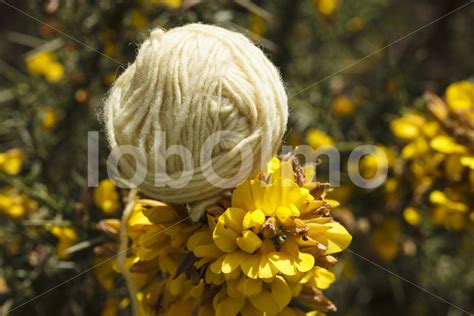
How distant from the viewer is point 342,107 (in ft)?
7.55

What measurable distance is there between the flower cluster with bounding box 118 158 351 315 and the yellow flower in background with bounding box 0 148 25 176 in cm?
73

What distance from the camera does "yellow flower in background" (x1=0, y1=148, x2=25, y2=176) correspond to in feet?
5.92

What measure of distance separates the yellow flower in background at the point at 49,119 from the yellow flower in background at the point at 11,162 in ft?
0.81

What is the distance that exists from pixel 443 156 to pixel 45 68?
150cm

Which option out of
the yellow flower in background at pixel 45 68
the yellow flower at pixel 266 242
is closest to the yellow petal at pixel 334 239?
the yellow flower at pixel 266 242

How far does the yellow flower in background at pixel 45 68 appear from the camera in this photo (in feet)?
7.61

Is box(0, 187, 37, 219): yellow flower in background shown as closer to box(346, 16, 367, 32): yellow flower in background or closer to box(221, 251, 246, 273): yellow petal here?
box(221, 251, 246, 273): yellow petal

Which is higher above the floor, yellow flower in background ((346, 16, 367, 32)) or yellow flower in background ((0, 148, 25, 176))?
yellow flower in background ((346, 16, 367, 32))

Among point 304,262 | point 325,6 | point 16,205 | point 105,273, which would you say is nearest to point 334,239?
point 304,262

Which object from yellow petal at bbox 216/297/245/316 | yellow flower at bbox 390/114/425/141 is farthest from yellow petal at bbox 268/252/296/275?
yellow flower at bbox 390/114/425/141

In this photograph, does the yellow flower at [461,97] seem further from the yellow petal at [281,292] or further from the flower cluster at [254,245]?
the yellow petal at [281,292]

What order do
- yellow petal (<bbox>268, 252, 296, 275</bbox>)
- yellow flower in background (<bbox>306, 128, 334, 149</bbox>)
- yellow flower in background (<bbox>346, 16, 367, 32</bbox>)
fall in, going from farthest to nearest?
yellow flower in background (<bbox>346, 16, 367, 32</bbox>), yellow flower in background (<bbox>306, 128, 334, 149</bbox>), yellow petal (<bbox>268, 252, 296, 275</bbox>)

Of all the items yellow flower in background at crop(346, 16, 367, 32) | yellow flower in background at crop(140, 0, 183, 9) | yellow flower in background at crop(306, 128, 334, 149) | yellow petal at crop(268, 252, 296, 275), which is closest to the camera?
yellow petal at crop(268, 252, 296, 275)

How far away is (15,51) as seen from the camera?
318 cm
